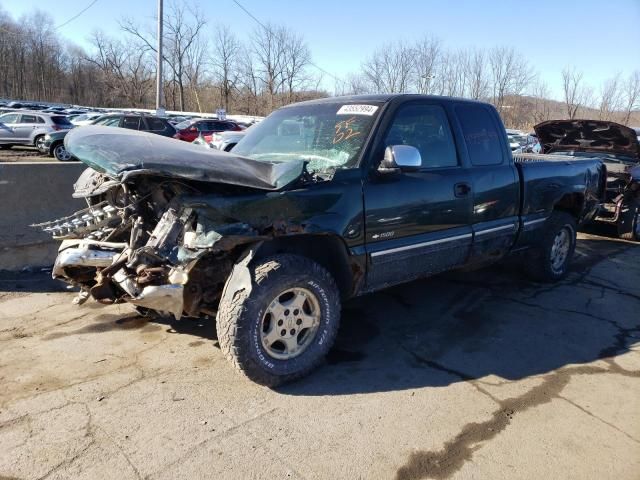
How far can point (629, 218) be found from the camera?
7891mm

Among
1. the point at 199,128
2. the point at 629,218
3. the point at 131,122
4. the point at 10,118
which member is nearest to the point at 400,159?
the point at 629,218

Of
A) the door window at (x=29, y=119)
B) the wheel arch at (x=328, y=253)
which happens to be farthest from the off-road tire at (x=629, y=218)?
the door window at (x=29, y=119)

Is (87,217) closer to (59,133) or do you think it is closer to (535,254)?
(535,254)

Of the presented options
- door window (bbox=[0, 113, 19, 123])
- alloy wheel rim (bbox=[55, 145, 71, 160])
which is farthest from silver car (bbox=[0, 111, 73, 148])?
alloy wheel rim (bbox=[55, 145, 71, 160])

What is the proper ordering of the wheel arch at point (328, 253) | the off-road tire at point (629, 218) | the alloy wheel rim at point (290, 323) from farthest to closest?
the off-road tire at point (629, 218), the wheel arch at point (328, 253), the alloy wheel rim at point (290, 323)

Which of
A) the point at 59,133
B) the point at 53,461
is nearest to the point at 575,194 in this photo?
the point at 53,461

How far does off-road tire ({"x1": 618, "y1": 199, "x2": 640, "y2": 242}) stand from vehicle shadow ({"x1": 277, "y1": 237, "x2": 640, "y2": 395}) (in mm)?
2546

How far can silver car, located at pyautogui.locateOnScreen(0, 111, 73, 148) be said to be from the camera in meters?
19.7

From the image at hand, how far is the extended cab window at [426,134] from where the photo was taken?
12.6 feet

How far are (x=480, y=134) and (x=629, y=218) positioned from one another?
4864 mm

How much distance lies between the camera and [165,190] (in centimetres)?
318

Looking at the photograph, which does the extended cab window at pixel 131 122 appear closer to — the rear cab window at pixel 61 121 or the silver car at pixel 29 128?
the silver car at pixel 29 128

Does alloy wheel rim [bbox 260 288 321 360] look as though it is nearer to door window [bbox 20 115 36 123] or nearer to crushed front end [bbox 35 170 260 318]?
crushed front end [bbox 35 170 260 318]

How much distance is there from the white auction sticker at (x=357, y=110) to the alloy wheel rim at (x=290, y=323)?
1521 millimetres
